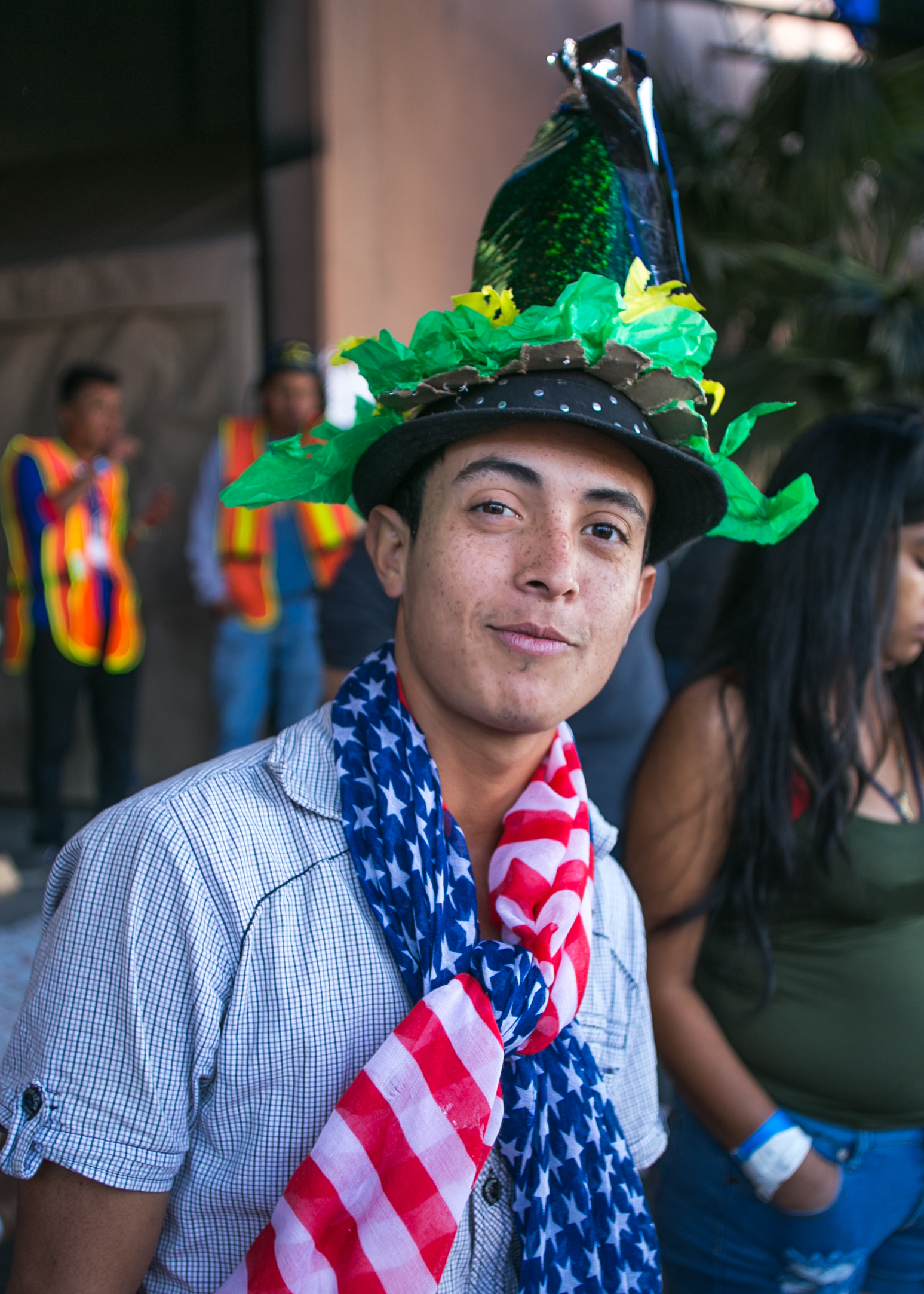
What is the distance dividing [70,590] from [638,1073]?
377 centimetres

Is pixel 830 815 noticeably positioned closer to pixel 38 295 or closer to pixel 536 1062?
pixel 536 1062

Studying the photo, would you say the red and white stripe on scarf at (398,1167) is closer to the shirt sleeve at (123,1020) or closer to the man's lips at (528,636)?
the shirt sleeve at (123,1020)

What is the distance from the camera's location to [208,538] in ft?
16.2

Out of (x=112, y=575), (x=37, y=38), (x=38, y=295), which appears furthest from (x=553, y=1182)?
(x=38, y=295)

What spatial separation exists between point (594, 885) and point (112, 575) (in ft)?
12.2

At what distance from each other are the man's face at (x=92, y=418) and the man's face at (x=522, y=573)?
3.74 meters

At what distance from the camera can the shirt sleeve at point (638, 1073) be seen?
1.53 metres

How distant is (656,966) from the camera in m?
1.85

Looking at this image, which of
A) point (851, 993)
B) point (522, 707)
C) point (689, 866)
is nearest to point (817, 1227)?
point (851, 993)

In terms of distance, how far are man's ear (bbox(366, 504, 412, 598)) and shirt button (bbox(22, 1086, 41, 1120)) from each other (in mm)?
732

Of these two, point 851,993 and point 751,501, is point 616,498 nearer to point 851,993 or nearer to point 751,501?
point 751,501

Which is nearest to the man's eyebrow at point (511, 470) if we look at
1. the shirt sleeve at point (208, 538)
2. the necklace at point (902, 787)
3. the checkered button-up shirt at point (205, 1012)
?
the checkered button-up shirt at point (205, 1012)

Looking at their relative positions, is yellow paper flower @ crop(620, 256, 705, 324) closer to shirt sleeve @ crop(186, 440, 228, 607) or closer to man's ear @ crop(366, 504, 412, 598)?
man's ear @ crop(366, 504, 412, 598)

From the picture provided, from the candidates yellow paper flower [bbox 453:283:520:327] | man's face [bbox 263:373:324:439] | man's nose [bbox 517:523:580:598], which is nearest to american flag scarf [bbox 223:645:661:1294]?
man's nose [bbox 517:523:580:598]
